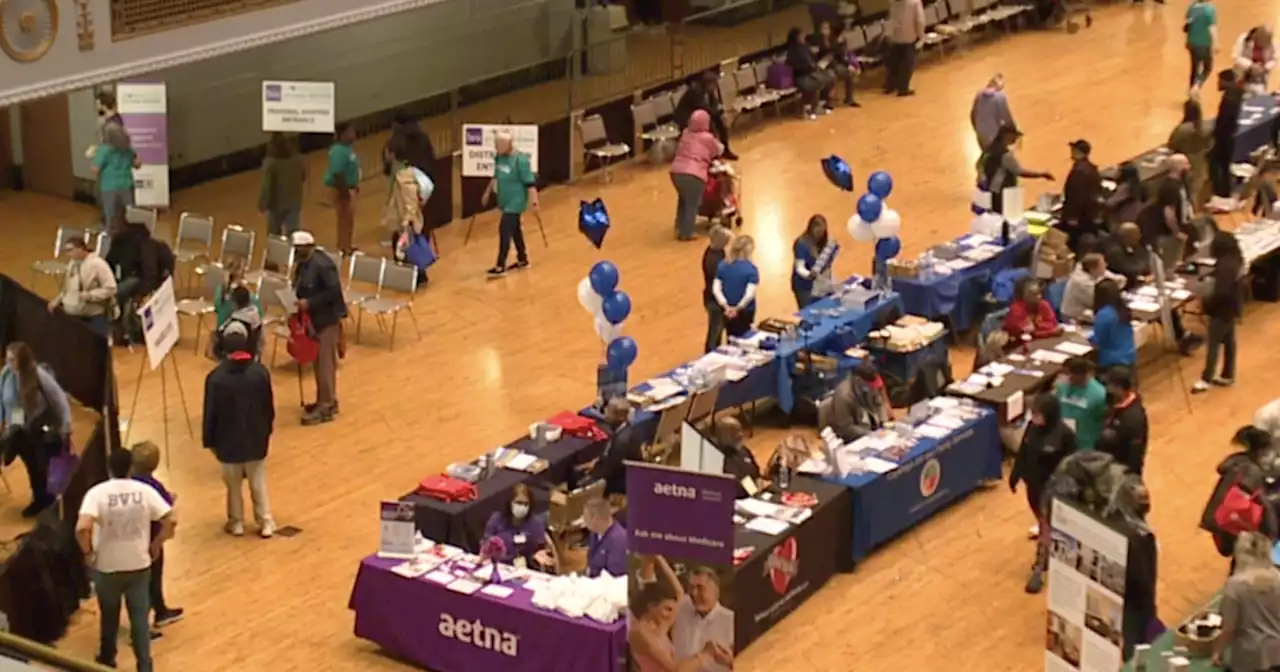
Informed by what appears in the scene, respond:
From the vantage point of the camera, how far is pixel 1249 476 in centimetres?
1159

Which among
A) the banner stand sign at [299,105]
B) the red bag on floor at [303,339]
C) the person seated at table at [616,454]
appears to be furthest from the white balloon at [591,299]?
the banner stand sign at [299,105]

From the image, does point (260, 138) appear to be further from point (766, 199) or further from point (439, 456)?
point (439, 456)

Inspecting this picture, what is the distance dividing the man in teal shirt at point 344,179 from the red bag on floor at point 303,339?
13.0 feet

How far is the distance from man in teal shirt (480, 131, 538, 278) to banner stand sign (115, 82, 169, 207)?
352 centimetres

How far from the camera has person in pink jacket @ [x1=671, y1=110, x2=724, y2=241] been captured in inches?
778

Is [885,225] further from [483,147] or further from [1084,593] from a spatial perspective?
[1084,593]

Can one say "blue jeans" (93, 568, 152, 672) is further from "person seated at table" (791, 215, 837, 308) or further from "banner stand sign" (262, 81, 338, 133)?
"banner stand sign" (262, 81, 338, 133)

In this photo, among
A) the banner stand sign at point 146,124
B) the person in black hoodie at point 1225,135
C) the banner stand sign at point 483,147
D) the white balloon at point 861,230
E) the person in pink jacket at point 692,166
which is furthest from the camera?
the person in black hoodie at point 1225,135

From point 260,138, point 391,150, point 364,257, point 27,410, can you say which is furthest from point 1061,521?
point 260,138

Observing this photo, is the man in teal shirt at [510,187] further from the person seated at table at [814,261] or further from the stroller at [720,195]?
the person seated at table at [814,261]

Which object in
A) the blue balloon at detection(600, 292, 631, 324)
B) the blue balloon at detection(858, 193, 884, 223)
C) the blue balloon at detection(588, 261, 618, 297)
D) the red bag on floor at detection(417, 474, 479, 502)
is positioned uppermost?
the blue balloon at detection(858, 193, 884, 223)

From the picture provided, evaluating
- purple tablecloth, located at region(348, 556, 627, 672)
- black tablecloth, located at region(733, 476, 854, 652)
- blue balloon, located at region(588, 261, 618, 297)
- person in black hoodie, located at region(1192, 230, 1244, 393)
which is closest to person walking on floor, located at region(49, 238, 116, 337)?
blue balloon, located at region(588, 261, 618, 297)

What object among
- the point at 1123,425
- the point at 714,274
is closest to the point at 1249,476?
the point at 1123,425

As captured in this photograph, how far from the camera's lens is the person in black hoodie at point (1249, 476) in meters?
11.6
